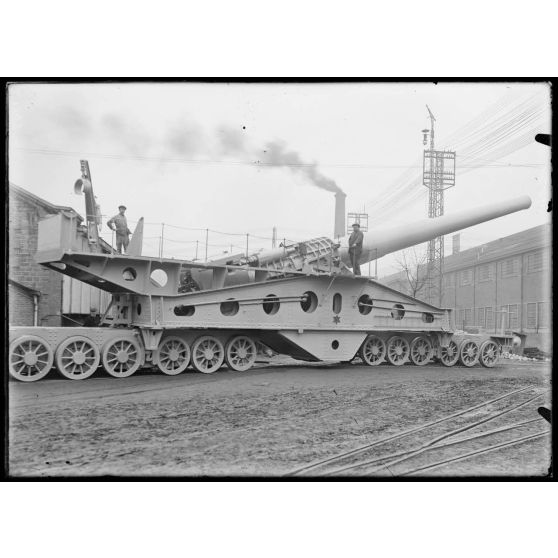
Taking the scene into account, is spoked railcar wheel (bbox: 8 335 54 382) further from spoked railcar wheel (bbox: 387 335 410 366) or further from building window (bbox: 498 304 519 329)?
building window (bbox: 498 304 519 329)

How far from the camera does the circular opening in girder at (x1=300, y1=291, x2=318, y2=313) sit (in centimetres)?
936

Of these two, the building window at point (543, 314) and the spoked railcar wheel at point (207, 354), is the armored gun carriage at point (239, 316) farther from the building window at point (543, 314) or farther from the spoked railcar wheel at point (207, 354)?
the building window at point (543, 314)

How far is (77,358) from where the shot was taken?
7.64m

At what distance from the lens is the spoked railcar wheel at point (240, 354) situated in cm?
865

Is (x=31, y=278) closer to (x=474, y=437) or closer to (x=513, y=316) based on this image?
(x=474, y=437)

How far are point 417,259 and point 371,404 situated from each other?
2.54 metres

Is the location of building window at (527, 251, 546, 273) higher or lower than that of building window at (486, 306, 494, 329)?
higher

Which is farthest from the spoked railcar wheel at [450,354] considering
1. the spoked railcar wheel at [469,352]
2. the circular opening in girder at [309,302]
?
the circular opening in girder at [309,302]

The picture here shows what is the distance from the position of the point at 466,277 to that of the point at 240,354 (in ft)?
12.0

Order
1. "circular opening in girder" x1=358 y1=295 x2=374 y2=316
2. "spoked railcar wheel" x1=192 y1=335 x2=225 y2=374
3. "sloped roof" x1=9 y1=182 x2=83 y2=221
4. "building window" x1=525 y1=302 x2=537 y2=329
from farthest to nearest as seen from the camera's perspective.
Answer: "circular opening in girder" x1=358 y1=295 x2=374 y2=316 < "spoked railcar wheel" x1=192 y1=335 x2=225 y2=374 < "building window" x1=525 y1=302 x2=537 y2=329 < "sloped roof" x1=9 y1=182 x2=83 y2=221

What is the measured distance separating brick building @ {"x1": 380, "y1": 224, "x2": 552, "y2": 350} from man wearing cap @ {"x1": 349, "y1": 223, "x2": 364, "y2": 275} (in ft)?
2.34

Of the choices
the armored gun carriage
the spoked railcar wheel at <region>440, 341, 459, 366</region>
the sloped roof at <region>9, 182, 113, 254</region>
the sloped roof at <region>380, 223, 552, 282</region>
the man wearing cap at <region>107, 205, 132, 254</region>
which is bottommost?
the spoked railcar wheel at <region>440, 341, 459, 366</region>

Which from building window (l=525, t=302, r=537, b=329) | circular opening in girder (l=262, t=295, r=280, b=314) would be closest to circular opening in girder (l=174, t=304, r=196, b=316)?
circular opening in girder (l=262, t=295, r=280, b=314)

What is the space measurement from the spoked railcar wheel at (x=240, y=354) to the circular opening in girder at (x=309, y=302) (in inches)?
46.5
